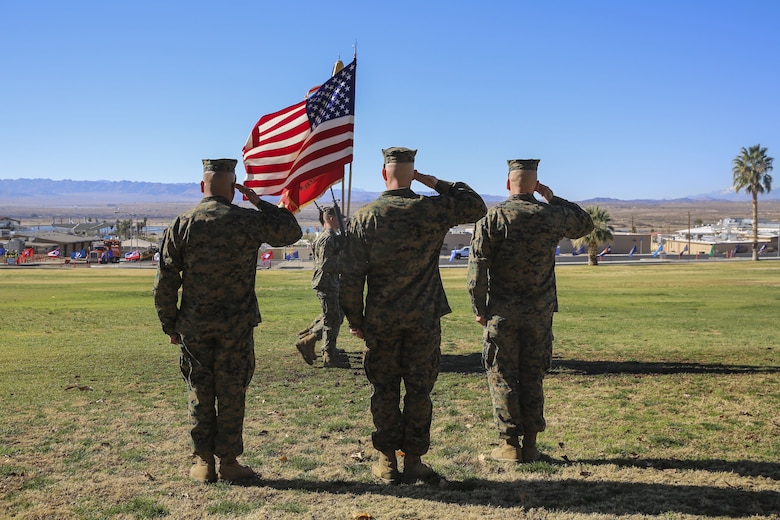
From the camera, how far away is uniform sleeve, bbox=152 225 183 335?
5.95 m

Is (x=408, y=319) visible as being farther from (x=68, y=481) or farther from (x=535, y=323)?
(x=68, y=481)

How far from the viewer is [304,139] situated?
903 centimetres

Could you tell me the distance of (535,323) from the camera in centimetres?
648

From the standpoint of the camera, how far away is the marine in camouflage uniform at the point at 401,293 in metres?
5.97

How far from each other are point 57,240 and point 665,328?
93.0 meters

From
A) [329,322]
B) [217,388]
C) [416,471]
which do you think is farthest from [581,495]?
[329,322]

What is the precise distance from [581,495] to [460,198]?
248 cm

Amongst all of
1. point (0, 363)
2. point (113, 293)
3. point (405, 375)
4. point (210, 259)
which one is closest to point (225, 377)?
point (210, 259)

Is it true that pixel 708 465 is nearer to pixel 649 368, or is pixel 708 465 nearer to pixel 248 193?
pixel 248 193

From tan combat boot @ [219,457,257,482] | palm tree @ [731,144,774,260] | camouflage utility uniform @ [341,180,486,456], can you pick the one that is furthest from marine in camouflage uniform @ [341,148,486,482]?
palm tree @ [731,144,774,260]

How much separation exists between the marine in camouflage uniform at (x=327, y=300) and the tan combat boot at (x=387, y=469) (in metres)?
5.52

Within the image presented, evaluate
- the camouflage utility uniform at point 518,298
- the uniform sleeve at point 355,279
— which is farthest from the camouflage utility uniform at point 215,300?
the camouflage utility uniform at point 518,298

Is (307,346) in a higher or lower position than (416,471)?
higher

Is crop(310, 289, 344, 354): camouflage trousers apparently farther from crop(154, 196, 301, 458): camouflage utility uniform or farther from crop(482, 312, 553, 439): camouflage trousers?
crop(154, 196, 301, 458): camouflage utility uniform
